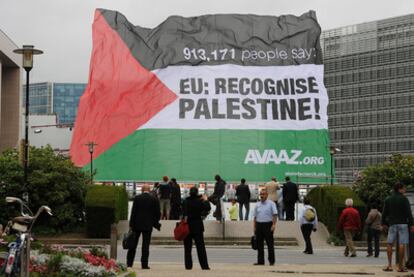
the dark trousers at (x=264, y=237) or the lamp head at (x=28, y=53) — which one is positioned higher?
the lamp head at (x=28, y=53)

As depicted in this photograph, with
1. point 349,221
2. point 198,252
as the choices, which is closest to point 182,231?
point 198,252

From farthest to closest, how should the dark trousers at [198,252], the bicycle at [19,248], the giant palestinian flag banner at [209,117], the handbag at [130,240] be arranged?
the giant palestinian flag banner at [209,117], the handbag at [130,240], the dark trousers at [198,252], the bicycle at [19,248]

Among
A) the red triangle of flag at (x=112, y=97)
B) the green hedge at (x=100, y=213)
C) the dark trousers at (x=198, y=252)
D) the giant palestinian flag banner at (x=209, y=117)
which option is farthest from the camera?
the red triangle of flag at (x=112, y=97)

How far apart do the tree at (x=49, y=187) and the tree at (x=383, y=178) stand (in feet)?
32.1

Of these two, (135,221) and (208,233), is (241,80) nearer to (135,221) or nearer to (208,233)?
(208,233)

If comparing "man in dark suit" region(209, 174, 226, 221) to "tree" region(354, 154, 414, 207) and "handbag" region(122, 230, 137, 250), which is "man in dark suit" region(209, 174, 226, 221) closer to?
"tree" region(354, 154, 414, 207)

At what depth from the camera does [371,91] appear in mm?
143500

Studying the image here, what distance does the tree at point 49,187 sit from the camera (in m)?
29.9

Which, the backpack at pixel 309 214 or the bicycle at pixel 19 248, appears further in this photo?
the backpack at pixel 309 214

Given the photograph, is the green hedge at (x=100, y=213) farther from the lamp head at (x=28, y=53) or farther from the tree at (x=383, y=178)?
the tree at (x=383, y=178)

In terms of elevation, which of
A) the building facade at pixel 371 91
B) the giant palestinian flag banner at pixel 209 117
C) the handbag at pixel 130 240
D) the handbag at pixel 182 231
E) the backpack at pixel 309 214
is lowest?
the handbag at pixel 130 240

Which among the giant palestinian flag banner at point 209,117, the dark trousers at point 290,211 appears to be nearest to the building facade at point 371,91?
the giant palestinian flag banner at point 209,117

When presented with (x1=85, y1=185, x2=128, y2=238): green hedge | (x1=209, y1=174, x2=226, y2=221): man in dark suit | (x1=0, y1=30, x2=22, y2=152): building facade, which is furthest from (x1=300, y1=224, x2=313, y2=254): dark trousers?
(x1=0, y1=30, x2=22, y2=152): building facade

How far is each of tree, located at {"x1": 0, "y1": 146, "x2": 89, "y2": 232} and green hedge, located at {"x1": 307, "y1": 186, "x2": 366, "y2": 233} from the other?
27.4ft
